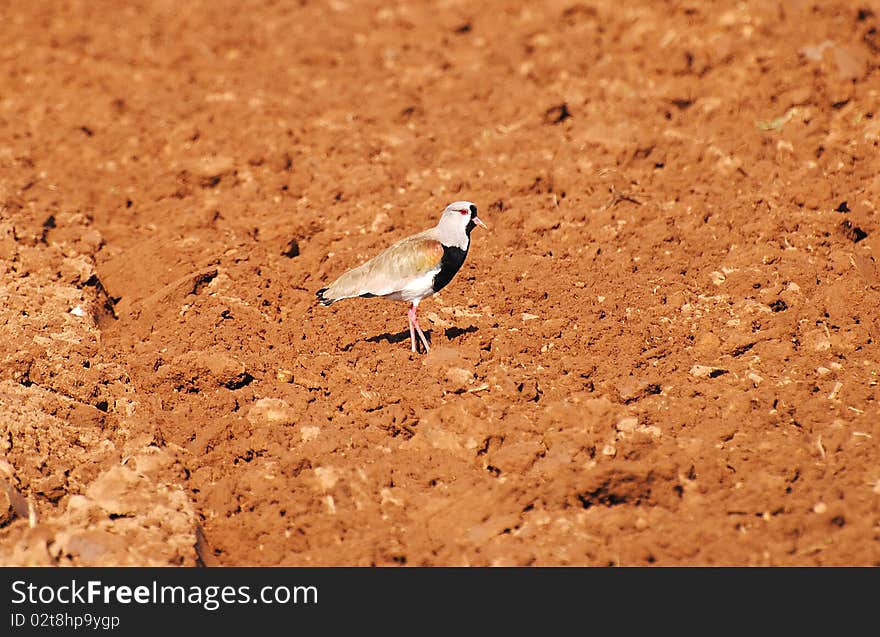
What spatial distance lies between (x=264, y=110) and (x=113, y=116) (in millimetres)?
1687

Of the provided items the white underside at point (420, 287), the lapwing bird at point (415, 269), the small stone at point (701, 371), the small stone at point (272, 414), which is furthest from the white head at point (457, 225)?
the small stone at point (701, 371)

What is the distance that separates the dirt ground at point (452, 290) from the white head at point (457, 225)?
0.64m

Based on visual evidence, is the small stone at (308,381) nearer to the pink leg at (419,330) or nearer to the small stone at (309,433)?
the small stone at (309,433)

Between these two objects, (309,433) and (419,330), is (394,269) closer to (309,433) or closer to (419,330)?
(419,330)

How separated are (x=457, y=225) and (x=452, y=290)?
783 mm

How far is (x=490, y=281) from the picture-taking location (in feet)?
25.5

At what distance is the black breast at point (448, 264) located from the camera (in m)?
6.93

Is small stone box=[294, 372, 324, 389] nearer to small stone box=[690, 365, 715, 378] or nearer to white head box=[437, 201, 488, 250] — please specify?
white head box=[437, 201, 488, 250]

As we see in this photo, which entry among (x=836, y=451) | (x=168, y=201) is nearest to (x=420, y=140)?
(x=168, y=201)

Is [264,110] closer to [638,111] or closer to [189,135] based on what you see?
[189,135]

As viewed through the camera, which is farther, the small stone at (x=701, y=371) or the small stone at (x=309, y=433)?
the small stone at (x=701, y=371)

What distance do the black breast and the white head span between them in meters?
0.06

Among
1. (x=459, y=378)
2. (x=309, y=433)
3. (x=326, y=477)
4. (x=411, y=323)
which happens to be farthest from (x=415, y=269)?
(x=326, y=477)

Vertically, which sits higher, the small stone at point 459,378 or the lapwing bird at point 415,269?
the lapwing bird at point 415,269
